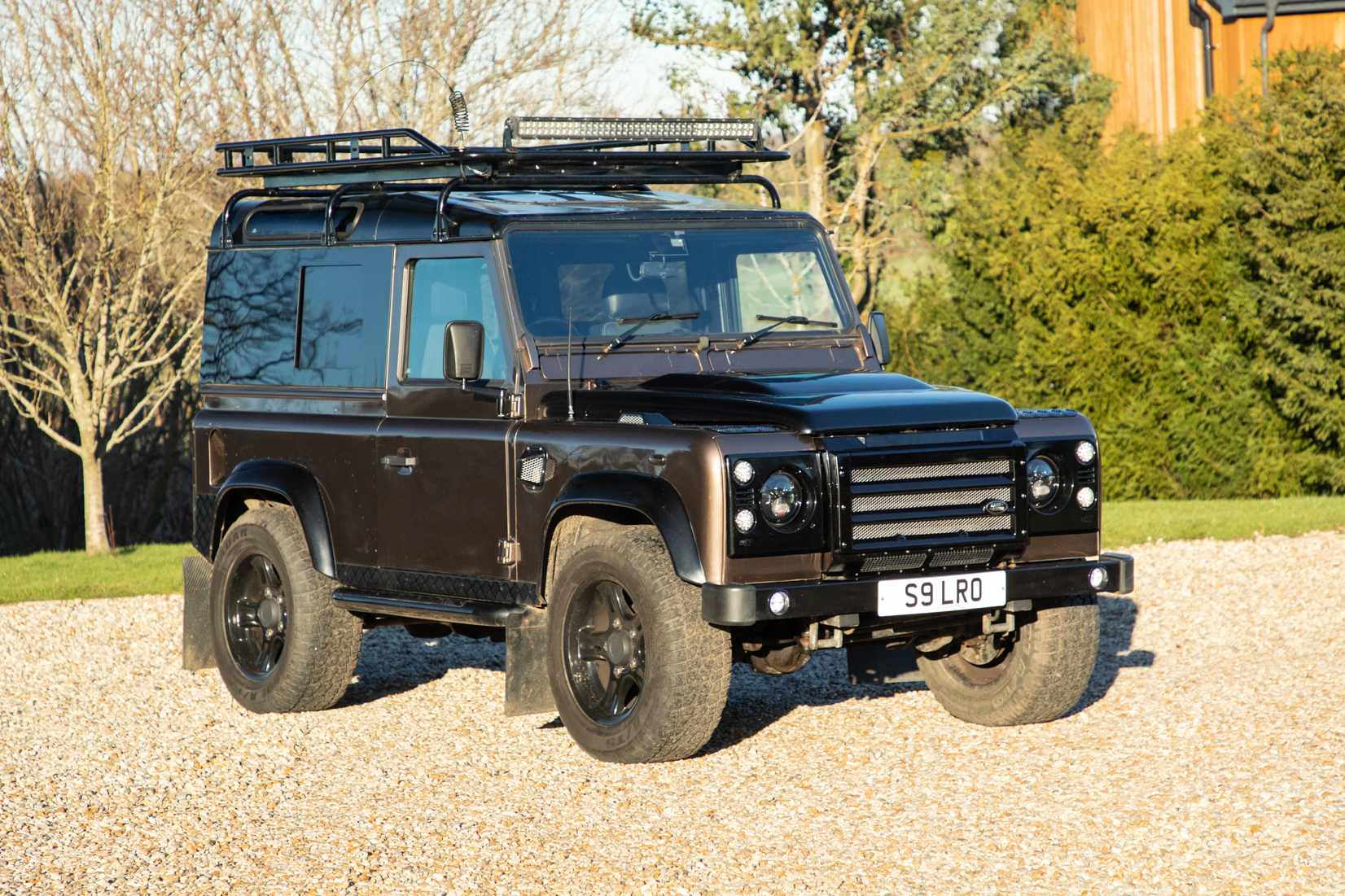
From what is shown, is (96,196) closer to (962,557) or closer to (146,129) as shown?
(146,129)

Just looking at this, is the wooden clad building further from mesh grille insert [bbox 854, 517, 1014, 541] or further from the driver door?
mesh grille insert [bbox 854, 517, 1014, 541]

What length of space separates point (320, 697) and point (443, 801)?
198cm

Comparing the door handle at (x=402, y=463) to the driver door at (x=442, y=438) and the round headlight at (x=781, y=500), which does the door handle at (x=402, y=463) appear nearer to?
the driver door at (x=442, y=438)

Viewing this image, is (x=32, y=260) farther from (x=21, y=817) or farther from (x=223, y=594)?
(x=21, y=817)

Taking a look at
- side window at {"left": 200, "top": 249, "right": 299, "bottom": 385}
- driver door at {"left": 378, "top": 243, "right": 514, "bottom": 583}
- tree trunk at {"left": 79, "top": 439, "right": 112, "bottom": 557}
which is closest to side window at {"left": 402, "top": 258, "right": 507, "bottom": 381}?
driver door at {"left": 378, "top": 243, "right": 514, "bottom": 583}

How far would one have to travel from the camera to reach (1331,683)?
8.02 m

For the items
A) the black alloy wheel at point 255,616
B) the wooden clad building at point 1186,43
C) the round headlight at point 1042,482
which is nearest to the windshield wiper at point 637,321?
the round headlight at point 1042,482

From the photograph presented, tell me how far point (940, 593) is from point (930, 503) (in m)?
0.36

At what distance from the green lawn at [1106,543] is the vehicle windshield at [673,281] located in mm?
6813

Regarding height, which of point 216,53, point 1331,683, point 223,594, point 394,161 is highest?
point 216,53

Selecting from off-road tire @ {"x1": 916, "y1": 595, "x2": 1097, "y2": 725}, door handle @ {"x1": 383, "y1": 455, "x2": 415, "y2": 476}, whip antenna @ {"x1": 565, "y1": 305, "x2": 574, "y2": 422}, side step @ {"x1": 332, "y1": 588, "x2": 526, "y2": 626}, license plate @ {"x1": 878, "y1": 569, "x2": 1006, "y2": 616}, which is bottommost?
off-road tire @ {"x1": 916, "y1": 595, "x2": 1097, "y2": 725}

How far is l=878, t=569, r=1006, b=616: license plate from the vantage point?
6016 mm

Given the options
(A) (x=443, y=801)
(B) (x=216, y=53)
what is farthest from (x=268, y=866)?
(B) (x=216, y=53)

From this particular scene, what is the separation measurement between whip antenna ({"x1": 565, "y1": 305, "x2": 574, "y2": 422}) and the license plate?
1.57m
